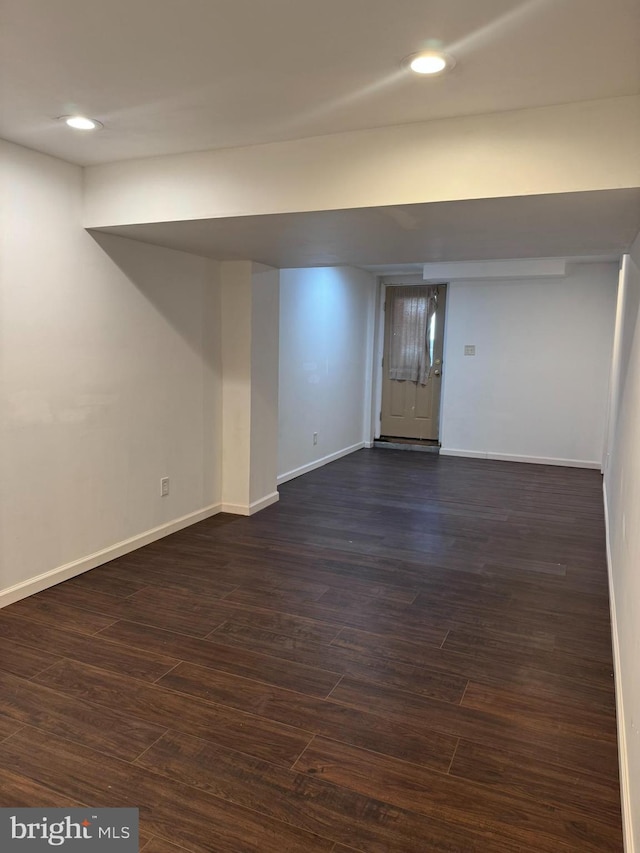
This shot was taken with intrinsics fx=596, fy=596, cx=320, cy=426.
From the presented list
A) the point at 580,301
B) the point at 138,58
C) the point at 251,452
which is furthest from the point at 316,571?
the point at 580,301

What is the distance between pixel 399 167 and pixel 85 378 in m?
2.06

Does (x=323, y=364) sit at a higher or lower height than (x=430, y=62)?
lower

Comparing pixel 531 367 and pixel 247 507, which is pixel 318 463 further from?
pixel 531 367

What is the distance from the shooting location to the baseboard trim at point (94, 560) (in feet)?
10.2

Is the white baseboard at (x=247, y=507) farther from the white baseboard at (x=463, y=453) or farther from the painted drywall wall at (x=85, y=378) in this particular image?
the white baseboard at (x=463, y=453)

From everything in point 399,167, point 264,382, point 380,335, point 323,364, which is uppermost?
point 399,167

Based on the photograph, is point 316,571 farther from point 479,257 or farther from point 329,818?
point 479,257

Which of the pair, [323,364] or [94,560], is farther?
[323,364]

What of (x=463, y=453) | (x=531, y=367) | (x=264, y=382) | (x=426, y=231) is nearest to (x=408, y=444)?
(x=463, y=453)

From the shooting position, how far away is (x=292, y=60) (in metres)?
1.95

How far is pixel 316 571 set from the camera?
142 inches
